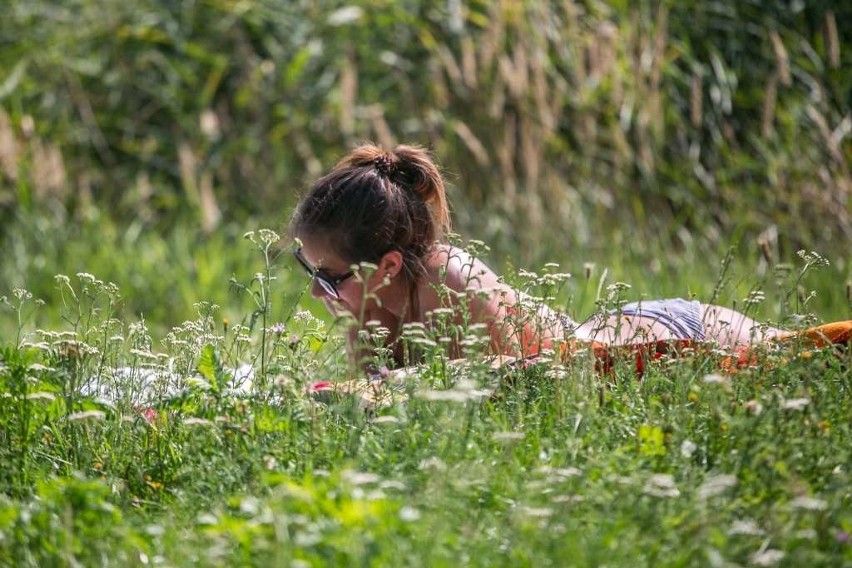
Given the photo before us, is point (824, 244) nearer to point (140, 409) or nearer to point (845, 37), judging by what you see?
point (845, 37)

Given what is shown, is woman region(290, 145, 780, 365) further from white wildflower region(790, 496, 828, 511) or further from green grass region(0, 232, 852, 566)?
white wildflower region(790, 496, 828, 511)

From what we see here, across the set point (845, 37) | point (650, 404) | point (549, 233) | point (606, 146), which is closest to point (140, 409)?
point (650, 404)

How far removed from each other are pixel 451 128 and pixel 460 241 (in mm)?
3611

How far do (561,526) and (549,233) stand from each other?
4.39m

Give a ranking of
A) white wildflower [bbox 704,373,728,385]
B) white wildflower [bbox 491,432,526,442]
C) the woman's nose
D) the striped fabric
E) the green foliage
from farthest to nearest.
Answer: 1. the green foliage
2. the woman's nose
3. the striped fabric
4. white wildflower [bbox 704,373,728,385]
5. white wildflower [bbox 491,432,526,442]

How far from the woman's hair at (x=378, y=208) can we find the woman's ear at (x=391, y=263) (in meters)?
0.04

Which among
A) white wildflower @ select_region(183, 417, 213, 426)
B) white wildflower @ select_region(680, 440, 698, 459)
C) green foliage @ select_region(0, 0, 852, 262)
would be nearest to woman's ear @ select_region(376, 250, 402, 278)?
white wildflower @ select_region(183, 417, 213, 426)

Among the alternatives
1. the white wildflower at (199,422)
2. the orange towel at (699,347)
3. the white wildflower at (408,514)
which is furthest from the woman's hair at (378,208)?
the white wildflower at (408,514)

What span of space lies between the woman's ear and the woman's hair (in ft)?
0.14

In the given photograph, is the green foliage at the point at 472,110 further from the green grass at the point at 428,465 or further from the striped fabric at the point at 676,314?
the green grass at the point at 428,465

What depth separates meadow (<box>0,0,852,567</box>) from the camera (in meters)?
2.46

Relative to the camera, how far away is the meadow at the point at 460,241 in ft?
8.09

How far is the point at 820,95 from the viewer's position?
21.8ft

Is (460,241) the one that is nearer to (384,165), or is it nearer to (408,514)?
(384,165)
